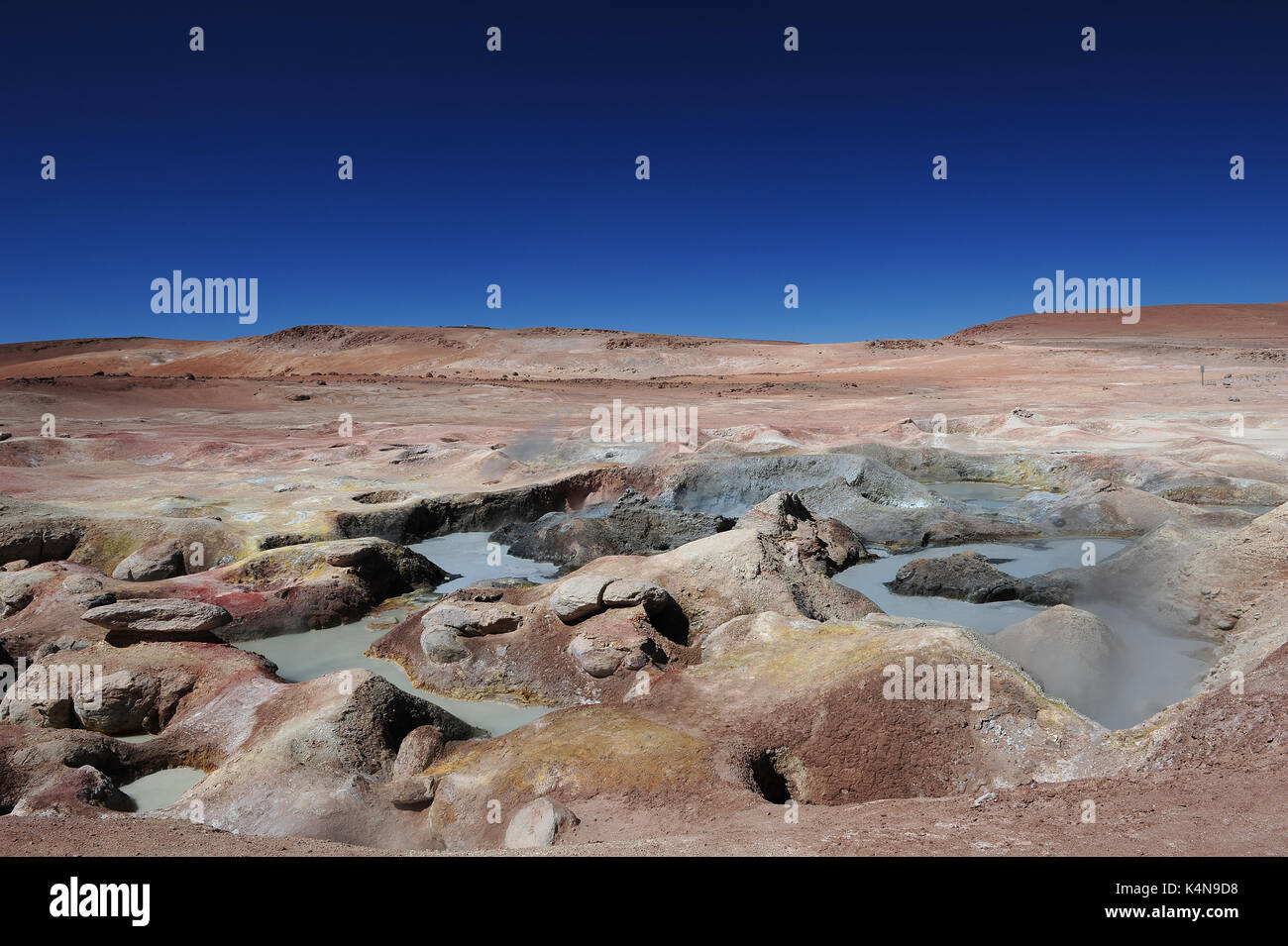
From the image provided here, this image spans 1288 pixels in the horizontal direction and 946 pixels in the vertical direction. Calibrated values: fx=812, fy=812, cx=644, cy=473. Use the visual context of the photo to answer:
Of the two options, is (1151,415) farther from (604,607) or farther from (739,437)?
(604,607)

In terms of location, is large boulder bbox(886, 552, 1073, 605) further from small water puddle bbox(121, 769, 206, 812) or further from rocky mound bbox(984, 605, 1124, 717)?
small water puddle bbox(121, 769, 206, 812)

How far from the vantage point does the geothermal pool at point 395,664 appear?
22.4 ft

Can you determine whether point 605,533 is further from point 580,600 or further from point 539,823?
point 539,823

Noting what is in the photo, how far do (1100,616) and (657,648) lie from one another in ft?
14.7

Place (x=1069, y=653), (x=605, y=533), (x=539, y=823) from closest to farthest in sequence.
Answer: (x=539, y=823) → (x=1069, y=653) → (x=605, y=533)

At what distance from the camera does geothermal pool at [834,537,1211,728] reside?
249 inches

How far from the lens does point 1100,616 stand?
8.02 metres

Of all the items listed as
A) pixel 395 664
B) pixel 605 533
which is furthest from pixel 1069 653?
pixel 605 533

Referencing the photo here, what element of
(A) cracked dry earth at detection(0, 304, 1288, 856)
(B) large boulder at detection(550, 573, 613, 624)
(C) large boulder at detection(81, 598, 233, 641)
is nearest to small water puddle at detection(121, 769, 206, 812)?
(A) cracked dry earth at detection(0, 304, 1288, 856)

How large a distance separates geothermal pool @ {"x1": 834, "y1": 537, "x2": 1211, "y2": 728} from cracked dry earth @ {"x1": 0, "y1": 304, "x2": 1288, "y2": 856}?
54 millimetres

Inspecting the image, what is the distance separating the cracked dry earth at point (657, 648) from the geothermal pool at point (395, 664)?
8 centimetres

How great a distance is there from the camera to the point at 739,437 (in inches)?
689

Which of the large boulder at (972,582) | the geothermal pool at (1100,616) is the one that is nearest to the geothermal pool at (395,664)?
the geothermal pool at (1100,616)

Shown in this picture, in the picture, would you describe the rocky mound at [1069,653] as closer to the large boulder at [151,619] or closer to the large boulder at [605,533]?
the large boulder at [605,533]
